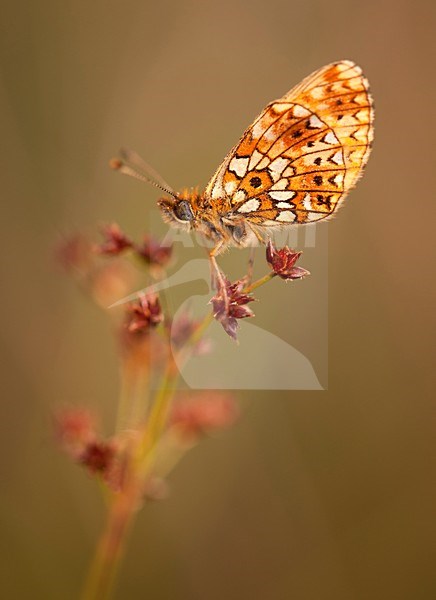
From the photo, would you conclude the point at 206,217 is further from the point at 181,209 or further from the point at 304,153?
the point at 304,153

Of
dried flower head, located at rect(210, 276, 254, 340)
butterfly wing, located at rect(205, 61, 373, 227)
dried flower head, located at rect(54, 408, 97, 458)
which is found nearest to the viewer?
dried flower head, located at rect(210, 276, 254, 340)

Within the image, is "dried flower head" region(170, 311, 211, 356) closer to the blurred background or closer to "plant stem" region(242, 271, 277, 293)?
"plant stem" region(242, 271, 277, 293)

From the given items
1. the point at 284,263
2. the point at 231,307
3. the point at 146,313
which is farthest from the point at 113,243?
the point at 284,263

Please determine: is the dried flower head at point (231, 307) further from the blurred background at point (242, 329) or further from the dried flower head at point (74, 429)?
the blurred background at point (242, 329)

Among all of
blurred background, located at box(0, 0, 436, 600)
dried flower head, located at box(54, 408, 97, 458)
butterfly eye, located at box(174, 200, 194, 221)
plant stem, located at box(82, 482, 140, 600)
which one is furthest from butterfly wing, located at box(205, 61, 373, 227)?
blurred background, located at box(0, 0, 436, 600)

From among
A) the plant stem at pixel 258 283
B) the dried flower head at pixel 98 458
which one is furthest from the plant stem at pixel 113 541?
the plant stem at pixel 258 283

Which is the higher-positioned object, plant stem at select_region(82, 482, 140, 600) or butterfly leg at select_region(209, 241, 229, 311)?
butterfly leg at select_region(209, 241, 229, 311)

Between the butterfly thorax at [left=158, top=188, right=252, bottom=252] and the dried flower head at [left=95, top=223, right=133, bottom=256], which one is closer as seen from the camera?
the dried flower head at [left=95, top=223, right=133, bottom=256]

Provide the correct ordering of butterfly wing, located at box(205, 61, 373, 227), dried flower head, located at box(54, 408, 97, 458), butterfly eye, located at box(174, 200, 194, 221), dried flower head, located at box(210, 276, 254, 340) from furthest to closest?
butterfly eye, located at box(174, 200, 194, 221) → butterfly wing, located at box(205, 61, 373, 227) → dried flower head, located at box(54, 408, 97, 458) → dried flower head, located at box(210, 276, 254, 340)
